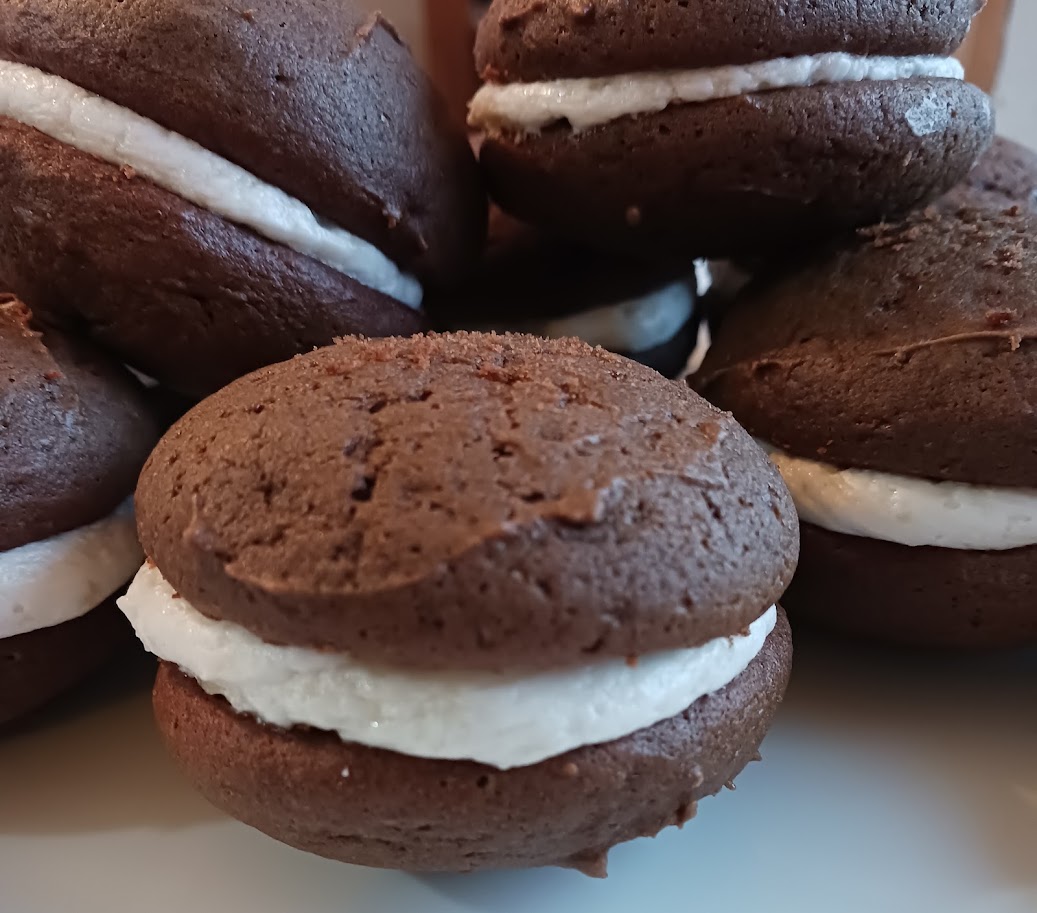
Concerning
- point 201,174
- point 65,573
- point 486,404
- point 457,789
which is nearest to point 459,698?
point 457,789

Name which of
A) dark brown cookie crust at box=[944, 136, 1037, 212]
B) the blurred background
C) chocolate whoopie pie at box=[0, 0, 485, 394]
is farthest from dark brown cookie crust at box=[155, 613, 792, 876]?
the blurred background

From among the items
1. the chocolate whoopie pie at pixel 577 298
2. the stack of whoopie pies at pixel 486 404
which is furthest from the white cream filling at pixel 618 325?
the stack of whoopie pies at pixel 486 404

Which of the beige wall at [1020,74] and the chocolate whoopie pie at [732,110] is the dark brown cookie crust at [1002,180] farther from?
the beige wall at [1020,74]

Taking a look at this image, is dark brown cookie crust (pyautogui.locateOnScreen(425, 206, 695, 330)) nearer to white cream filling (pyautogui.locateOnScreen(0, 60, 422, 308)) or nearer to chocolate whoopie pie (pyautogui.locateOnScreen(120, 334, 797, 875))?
white cream filling (pyautogui.locateOnScreen(0, 60, 422, 308))

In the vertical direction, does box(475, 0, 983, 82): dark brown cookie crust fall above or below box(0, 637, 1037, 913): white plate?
above

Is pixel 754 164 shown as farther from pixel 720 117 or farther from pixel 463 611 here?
pixel 463 611
